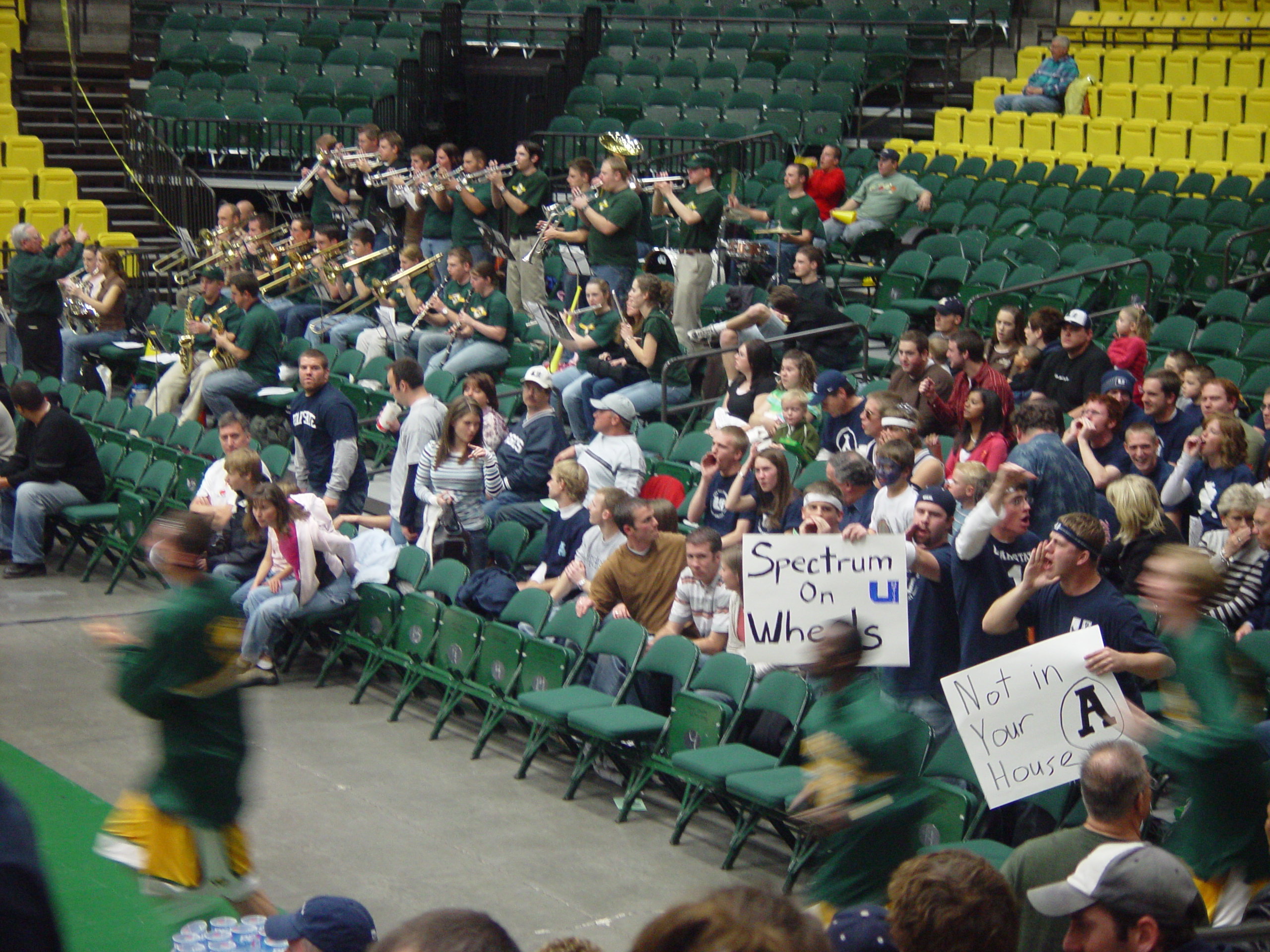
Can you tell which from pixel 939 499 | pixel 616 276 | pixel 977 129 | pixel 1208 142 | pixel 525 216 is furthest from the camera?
pixel 977 129

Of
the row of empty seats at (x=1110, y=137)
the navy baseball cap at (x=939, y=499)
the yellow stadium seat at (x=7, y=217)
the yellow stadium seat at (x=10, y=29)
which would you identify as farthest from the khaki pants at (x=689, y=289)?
the yellow stadium seat at (x=10, y=29)

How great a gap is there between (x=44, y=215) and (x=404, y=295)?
6018 mm

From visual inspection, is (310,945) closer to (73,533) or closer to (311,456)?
(311,456)

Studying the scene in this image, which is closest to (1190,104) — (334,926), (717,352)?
(717,352)

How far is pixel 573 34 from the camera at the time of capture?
19.9 metres

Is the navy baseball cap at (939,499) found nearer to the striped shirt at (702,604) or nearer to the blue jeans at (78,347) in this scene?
the striped shirt at (702,604)

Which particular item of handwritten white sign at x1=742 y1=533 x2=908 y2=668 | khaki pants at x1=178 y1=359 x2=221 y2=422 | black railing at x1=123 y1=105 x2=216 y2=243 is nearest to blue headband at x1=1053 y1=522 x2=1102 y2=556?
handwritten white sign at x1=742 y1=533 x2=908 y2=668

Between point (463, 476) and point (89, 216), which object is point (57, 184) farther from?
point (463, 476)

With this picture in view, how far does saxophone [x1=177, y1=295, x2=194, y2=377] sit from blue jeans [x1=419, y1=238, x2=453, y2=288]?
2207 mm

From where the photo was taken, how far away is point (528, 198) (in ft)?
48.1

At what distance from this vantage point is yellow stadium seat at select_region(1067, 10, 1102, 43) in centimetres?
1864

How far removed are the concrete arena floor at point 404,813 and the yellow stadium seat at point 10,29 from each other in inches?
536

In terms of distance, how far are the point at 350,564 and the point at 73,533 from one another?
3307mm

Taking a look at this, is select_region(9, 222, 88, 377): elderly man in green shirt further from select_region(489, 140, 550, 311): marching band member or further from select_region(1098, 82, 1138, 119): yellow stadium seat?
select_region(1098, 82, 1138, 119): yellow stadium seat
